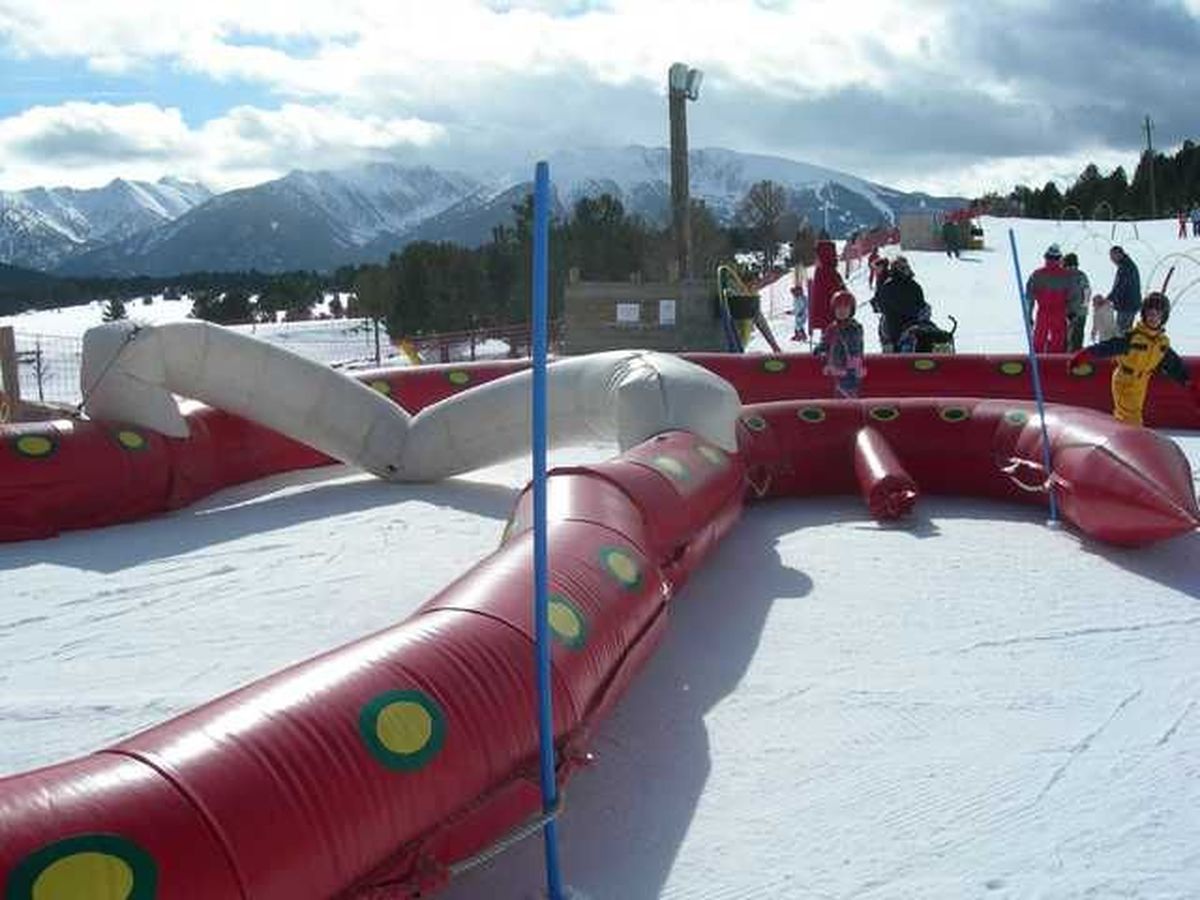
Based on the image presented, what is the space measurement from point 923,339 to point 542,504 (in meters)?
7.98

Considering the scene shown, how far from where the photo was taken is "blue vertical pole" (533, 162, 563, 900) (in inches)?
104

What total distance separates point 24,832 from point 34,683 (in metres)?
2.39

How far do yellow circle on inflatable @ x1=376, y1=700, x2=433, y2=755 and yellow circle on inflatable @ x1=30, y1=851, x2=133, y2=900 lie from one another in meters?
0.63

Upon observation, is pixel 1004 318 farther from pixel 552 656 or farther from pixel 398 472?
pixel 552 656

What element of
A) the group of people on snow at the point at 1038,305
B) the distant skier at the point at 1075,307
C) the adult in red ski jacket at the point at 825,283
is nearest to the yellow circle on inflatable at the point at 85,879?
the group of people on snow at the point at 1038,305

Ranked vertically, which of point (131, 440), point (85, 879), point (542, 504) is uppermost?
point (542, 504)

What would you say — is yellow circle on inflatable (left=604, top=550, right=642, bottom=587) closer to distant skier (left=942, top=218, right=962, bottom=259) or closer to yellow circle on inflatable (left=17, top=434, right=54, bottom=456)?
yellow circle on inflatable (left=17, top=434, right=54, bottom=456)

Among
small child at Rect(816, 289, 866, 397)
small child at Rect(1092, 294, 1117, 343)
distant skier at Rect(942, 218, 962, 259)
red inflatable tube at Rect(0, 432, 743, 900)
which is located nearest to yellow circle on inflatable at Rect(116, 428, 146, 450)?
red inflatable tube at Rect(0, 432, 743, 900)

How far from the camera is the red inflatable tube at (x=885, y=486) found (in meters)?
6.08

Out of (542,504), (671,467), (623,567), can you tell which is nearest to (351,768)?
(542,504)

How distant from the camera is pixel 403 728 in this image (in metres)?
2.55

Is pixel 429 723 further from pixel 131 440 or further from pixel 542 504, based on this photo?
pixel 131 440

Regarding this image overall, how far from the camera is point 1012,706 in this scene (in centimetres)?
372

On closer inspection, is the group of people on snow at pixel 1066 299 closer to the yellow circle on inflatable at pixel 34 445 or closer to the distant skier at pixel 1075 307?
the distant skier at pixel 1075 307
